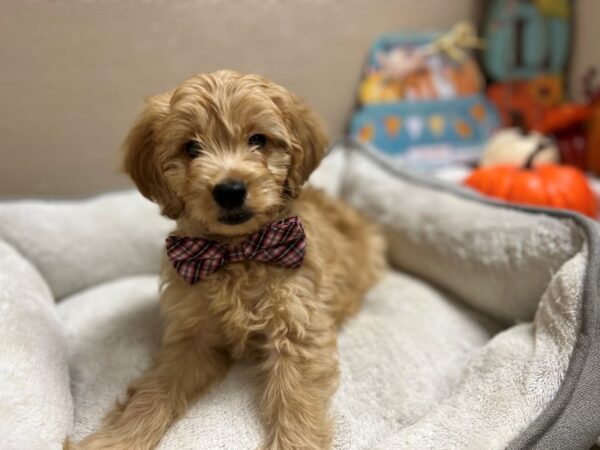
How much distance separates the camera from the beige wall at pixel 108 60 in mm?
2330

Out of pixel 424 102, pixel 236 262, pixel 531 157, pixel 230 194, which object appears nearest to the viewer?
pixel 230 194

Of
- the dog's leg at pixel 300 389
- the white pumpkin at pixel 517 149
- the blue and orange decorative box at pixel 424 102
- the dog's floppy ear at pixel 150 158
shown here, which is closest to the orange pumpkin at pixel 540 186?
the white pumpkin at pixel 517 149

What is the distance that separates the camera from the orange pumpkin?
2.44 metres

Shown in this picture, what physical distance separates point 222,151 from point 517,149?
6.79 feet

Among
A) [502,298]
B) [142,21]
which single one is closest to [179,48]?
[142,21]

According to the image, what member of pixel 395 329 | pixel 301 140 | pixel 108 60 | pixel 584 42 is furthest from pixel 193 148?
pixel 584 42

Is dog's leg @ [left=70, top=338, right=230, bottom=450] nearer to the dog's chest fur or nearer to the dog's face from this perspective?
the dog's chest fur

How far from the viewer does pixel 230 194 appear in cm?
137

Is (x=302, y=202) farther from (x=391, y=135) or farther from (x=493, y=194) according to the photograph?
(x=391, y=135)

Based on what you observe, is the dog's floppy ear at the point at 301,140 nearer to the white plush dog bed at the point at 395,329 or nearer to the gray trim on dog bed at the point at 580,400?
the white plush dog bed at the point at 395,329

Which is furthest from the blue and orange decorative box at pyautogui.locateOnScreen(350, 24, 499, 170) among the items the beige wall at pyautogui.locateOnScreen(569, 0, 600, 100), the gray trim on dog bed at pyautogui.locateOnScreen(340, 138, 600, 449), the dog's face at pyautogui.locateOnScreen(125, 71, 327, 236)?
the gray trim on dog bed at pyautogui.locateOnScreen(340, 138, 600, 449)

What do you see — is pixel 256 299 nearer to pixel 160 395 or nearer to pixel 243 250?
pixel 243 250

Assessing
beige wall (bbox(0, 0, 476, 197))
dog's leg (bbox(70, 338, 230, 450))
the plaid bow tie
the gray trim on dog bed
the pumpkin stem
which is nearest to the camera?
the gray trim on dog bed

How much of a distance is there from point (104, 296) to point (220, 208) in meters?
1.10
